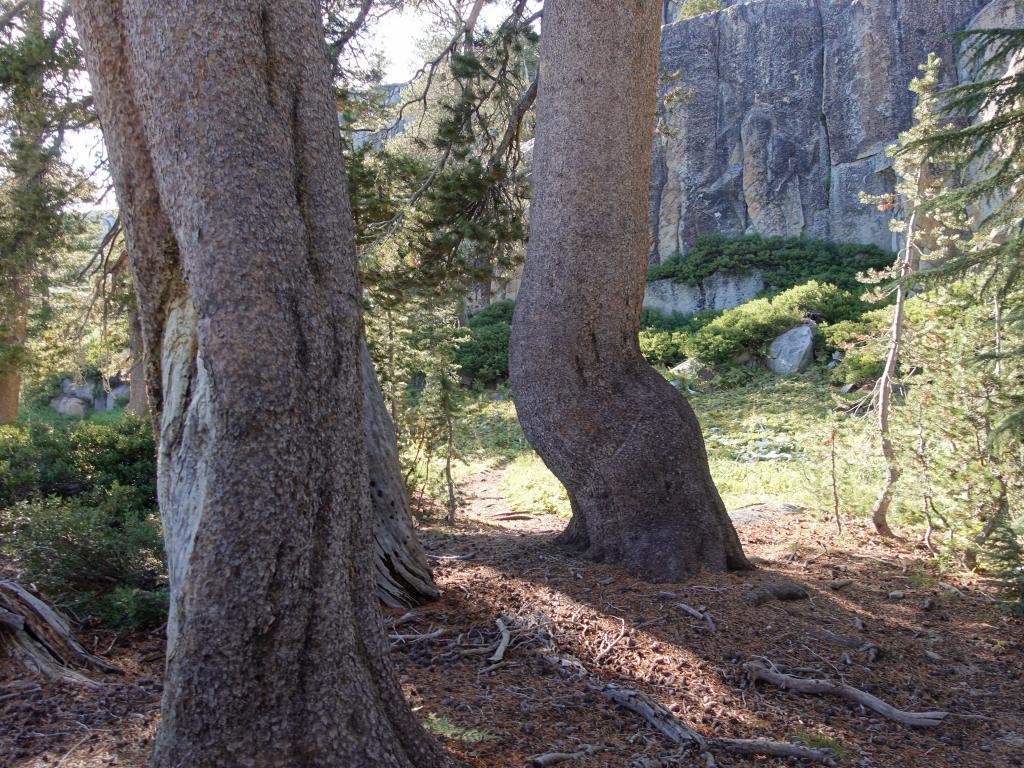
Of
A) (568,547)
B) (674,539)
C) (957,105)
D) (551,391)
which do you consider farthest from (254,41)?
(957,105)

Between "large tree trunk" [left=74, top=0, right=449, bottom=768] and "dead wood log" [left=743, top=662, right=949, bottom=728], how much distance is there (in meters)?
1.94

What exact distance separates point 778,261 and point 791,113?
4855 mm

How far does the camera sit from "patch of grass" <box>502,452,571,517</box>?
8898 millimetres

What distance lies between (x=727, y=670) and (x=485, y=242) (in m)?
4.06

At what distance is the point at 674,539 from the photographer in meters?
4.61

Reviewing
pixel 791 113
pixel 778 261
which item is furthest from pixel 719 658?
pixel 791 113

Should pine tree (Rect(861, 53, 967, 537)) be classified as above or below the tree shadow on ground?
above

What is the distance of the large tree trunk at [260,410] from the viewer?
1.96 meters

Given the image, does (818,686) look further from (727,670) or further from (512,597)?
(512,597)

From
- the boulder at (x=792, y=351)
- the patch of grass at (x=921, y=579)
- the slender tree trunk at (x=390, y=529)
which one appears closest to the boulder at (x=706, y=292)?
the boulder at (x=792, y=351)

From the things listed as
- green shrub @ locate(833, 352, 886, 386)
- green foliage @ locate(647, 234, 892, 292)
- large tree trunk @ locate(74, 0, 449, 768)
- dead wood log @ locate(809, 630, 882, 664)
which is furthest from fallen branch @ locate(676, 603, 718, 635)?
green foliage @ locate(647, 234, 892, 292)

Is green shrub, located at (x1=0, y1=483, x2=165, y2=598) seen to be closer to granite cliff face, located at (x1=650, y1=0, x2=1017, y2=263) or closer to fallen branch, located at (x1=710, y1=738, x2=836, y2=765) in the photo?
fallen branch, located at (x1=710, y1=738, x2=836, y2=765)

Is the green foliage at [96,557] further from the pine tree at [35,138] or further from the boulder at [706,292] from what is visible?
the boulder at [706,292]

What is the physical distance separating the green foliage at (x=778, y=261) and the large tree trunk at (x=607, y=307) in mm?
14740
